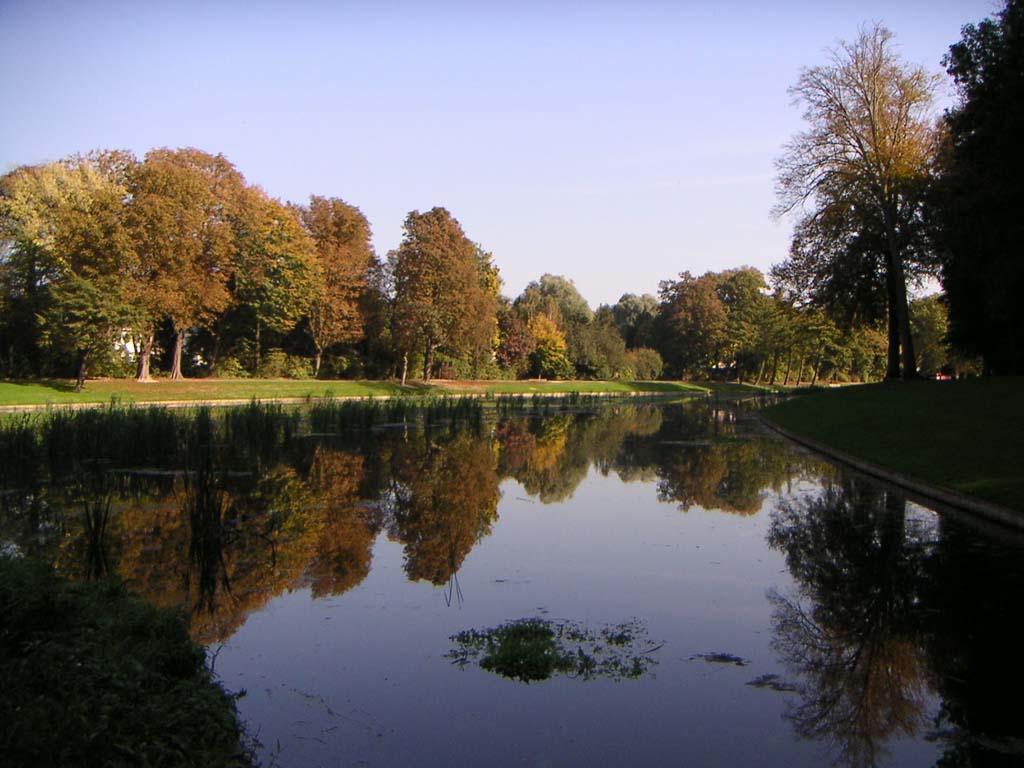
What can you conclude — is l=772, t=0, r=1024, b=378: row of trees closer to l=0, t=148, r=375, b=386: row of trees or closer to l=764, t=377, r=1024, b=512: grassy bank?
l=764, t=377, r=1024, b=512: grassy bank

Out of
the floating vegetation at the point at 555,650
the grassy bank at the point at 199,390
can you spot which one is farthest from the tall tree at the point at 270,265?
the floating vegetation at the point at 555,650

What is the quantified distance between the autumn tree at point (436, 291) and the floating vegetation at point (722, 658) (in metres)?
50.1

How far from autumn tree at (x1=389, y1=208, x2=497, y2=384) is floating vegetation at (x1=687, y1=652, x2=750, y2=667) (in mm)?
50142

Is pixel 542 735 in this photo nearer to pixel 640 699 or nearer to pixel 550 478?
pixel 640 699

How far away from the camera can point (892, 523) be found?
12.3m

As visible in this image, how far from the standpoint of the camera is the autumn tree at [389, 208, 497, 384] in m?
56.6

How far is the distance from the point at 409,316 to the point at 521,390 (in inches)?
402

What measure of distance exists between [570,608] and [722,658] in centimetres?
177

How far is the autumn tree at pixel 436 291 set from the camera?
56.6 metres

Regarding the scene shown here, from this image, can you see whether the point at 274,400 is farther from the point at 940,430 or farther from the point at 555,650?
the point at 555,650

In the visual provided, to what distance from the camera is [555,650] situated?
6.81 metres

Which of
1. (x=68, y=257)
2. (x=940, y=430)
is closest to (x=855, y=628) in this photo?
(x=940, y=430)

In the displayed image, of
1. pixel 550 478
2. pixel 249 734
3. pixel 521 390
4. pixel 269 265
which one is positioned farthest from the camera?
pixel 521 390

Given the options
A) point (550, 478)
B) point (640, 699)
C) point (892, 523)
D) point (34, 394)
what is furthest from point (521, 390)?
point (640, 699)
